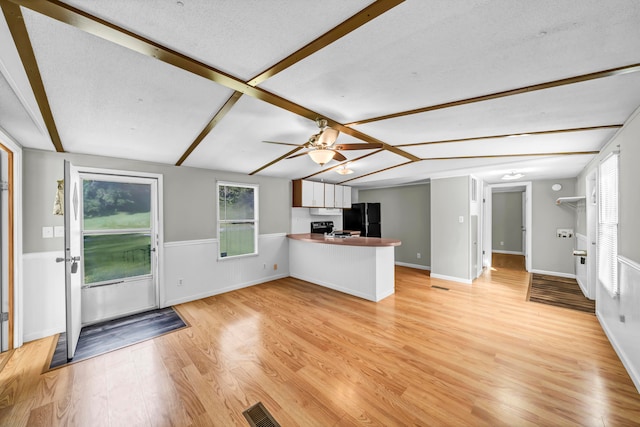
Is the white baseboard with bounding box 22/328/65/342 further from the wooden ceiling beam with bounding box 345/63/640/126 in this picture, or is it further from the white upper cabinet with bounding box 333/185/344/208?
the white upper cabinet with bounding box 333/185/344/208

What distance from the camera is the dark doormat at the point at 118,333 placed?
2525 millimetres

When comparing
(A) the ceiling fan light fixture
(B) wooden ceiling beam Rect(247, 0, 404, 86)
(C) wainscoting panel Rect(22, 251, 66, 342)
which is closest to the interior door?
(C) wainscoting panel Rect(22, 251, 66, 342)

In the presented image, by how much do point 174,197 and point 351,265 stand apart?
3.09 metres

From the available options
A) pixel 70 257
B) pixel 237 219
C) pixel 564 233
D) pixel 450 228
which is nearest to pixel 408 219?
pixel 450 228

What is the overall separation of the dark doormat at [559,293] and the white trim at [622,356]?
0.78 meters

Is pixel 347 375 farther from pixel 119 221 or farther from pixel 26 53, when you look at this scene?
pixel 119 221

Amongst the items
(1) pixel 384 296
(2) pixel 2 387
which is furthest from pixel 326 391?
(2) pixel 2 387

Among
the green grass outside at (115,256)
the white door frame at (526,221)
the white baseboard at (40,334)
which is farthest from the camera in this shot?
the white door frame at (526,221)

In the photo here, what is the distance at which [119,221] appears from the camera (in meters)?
3.50

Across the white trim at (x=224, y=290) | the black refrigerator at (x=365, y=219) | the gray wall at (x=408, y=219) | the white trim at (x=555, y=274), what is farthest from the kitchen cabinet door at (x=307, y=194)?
the white trim at (x=555, y=274)

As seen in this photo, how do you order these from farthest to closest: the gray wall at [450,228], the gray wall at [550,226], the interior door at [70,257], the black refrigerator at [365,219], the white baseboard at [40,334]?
1. the black refrigerator at [365,219]
2. the gray wall at [550,226]
3. the gray wall at [450,228]
4. the white baseboard at [40,334]
5. the interior door at [70,257]

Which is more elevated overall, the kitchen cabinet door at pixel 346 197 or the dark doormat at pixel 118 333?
the kitchen cabinet door at pixel 346 197

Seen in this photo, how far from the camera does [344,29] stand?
1300 millimetres

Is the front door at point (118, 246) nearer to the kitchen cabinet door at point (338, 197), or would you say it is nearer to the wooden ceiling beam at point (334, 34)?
the wooden ceiling beam at point (334, 34)
